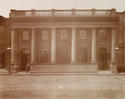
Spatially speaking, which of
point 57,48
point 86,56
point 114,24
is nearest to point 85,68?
point 86,56

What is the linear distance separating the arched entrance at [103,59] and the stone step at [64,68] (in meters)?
3.65

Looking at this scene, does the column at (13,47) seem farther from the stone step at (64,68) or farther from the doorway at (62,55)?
the doorway at (62,55)

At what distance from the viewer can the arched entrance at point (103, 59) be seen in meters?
28.7

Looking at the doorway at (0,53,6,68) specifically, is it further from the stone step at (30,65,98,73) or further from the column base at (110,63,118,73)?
the column base at (110,63,118,73)

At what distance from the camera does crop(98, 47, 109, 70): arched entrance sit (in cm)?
2870

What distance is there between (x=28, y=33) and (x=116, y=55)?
1394 cm

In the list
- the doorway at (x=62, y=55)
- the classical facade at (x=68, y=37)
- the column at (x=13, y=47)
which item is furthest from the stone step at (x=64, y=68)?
the column at (x=13, y=47)

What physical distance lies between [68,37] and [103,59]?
6419 mm

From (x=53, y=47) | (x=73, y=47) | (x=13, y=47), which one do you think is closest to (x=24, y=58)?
(x=13, y=47)

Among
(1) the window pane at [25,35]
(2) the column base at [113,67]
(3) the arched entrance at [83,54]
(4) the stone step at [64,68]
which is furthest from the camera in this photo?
(1) the window pane at [25,35]

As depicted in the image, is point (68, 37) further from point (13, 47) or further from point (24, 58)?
point (13, 47)

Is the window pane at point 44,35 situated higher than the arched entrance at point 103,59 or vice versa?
the window pane at point 44,35

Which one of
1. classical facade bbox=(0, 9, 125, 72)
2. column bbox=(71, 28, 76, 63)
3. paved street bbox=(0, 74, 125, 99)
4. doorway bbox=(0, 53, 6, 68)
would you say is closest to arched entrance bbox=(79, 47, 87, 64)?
classical facade bbox=(0, 9, 125, 72)

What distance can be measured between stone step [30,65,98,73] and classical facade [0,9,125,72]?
55 cm
